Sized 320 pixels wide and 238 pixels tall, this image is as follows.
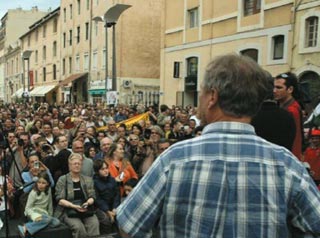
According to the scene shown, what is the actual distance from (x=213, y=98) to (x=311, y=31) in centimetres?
1622

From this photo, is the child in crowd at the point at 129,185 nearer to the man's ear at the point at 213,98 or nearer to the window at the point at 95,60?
the man's ear at the point at 213,98

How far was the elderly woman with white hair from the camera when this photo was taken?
5621 millimetres

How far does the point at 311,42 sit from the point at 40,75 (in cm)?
4031

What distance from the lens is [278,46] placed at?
58.9 feet

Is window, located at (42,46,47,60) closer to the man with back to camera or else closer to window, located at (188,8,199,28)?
window, located at (188,8,199,28)

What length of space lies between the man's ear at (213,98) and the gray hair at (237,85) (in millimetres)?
11

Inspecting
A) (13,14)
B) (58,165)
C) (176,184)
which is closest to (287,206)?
(176,184)

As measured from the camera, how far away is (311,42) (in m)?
16.2

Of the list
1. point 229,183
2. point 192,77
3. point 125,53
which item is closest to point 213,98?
point 229,183

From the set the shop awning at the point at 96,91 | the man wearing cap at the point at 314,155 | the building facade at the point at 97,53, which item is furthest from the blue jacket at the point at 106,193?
the shop awning at the point at 96,91

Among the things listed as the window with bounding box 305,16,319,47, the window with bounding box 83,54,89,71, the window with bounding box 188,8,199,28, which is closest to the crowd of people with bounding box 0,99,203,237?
the window with bounding box 305,16,319,47

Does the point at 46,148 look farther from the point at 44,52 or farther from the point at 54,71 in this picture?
the point at 44,52

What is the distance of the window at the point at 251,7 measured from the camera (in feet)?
62.2

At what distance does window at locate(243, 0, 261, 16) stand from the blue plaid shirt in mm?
18678
